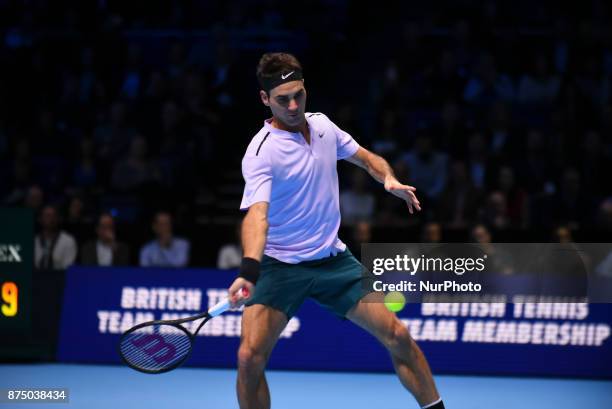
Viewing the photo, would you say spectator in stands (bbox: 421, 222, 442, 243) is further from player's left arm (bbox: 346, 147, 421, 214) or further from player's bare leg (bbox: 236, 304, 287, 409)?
player's bare leg (bbox: 236, 304, 287, 409)

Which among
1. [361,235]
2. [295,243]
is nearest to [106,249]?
[361,235]

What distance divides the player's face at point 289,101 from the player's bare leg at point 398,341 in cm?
95

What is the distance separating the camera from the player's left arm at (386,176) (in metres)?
5.29

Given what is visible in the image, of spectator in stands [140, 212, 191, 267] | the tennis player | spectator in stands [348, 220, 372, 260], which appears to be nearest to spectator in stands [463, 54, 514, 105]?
spectator in stands [348, 220, 372, 260]

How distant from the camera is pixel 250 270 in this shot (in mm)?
4855

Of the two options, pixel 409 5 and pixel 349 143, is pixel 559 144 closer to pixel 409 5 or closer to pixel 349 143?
pixel 409 5

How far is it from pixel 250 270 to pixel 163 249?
5.71m

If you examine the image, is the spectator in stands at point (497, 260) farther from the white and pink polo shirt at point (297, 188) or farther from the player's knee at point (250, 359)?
the player's knee at point (250, 359)

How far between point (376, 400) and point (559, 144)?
5087 mm

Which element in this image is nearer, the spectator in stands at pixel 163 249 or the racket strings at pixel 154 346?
the racket strings at pixel 154 346

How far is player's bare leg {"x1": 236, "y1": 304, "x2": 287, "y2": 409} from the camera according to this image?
516cm

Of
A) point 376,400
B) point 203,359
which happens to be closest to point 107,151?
point 203,359

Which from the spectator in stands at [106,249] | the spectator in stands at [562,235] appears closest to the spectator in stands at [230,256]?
the spectator in stands at [106,249]

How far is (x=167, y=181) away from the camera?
40.1 ft
